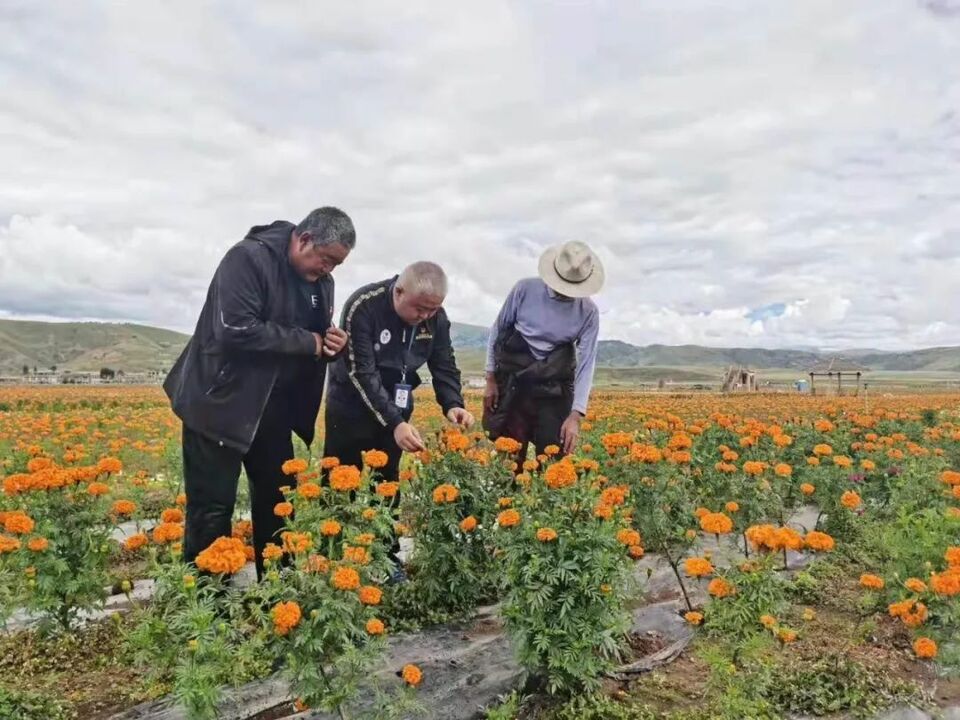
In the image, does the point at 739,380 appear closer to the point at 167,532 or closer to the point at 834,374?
the point at 834,374

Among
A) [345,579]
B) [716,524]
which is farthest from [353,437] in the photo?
[716,524]

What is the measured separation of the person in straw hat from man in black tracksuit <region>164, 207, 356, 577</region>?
153 centimetres

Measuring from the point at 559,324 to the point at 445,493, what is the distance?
1.76 metres

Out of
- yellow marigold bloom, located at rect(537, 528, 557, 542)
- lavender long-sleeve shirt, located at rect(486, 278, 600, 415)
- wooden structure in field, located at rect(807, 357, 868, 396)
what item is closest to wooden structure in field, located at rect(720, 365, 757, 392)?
wooden structure in field, located at rect(807, 357, 868, 396)

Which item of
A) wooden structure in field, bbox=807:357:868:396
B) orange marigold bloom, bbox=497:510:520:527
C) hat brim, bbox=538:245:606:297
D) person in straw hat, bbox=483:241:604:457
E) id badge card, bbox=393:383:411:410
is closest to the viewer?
orange marigold bloom, bbox=497:510:520:527

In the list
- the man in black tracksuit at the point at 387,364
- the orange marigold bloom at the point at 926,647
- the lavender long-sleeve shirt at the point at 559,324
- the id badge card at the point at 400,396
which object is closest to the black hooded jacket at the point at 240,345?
the man in black tracksuit at the point at 387,364

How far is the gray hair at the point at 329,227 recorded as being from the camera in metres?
3.67

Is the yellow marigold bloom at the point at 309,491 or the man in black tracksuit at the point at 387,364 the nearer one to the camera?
the yellow marigold bloom at the point at 309,491

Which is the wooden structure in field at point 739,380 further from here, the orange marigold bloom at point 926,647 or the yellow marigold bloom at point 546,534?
the yellow marigold bloom at point 546,534

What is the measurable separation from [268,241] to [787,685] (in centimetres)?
340

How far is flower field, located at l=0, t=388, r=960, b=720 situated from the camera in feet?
8.64

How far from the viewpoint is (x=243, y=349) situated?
3607 mm

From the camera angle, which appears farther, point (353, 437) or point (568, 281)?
point (568, 281)

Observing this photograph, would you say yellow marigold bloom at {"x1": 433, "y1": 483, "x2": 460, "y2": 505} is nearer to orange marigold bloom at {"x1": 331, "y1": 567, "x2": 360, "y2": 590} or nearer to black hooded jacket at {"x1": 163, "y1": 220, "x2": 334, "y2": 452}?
black hooded jacket at {"x1": 163, "y1": 220, "x2": 334, "y2": 452}
